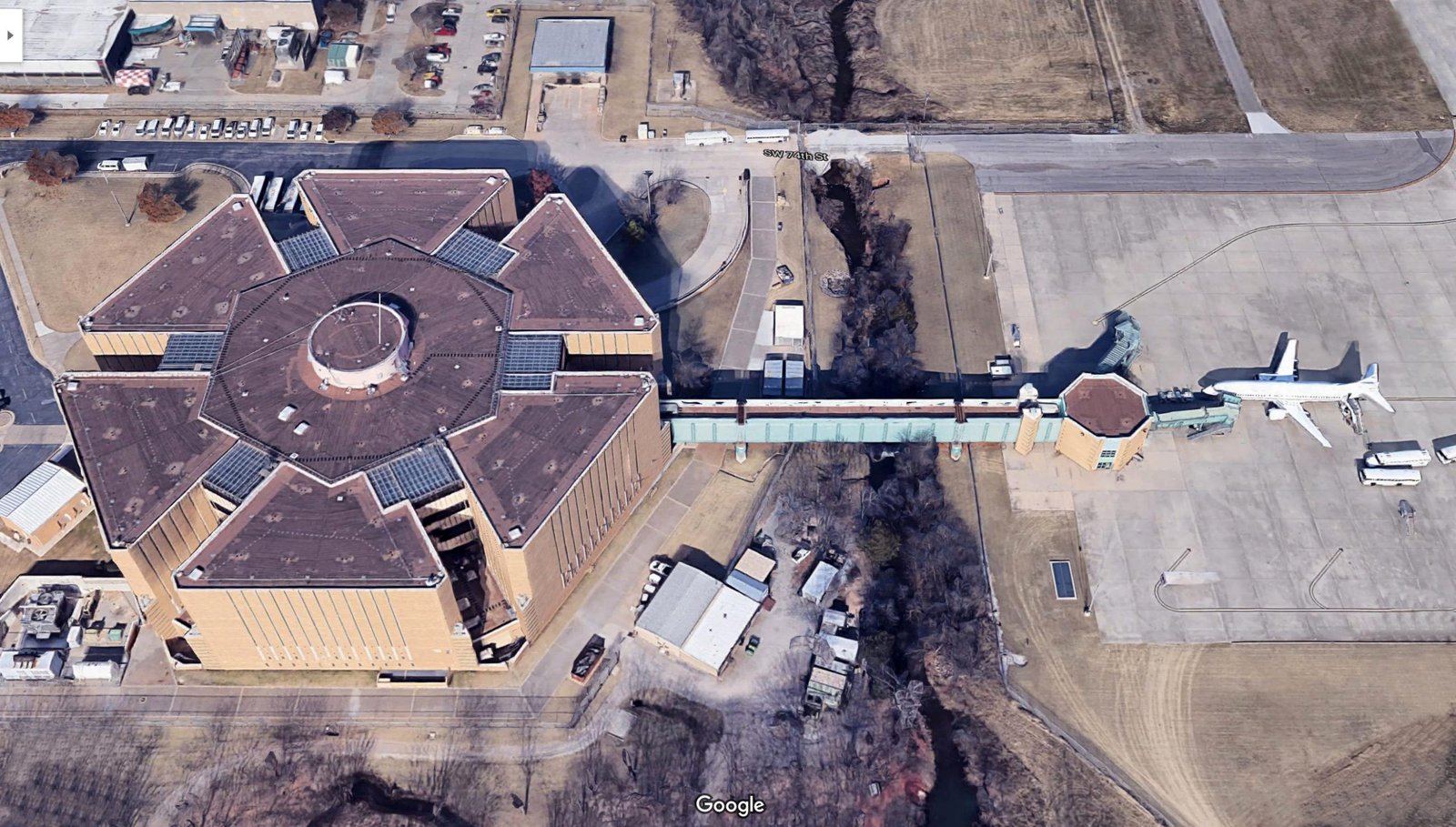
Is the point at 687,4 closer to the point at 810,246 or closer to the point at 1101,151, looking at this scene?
the point at 810,246

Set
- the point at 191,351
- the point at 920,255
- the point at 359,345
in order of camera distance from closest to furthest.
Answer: the point at 359,345 → the point at 191,351 → the point at 920,255

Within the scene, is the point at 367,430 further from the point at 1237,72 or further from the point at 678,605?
the point at 1237,72

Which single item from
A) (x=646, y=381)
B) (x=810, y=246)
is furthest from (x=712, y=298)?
(x=646, y=381)

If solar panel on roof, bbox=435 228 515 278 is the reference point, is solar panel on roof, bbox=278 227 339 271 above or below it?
below

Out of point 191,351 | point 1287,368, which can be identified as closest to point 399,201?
point 191,351

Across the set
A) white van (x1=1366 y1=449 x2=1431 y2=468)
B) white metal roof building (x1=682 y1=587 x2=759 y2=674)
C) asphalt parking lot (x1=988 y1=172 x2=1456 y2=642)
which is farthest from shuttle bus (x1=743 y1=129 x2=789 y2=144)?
white van (x1=1366 y1=449 x2=1431 y2=468)

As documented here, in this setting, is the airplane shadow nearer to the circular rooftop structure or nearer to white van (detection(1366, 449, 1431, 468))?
white van (detection(1366, 449, 1431, 468))
